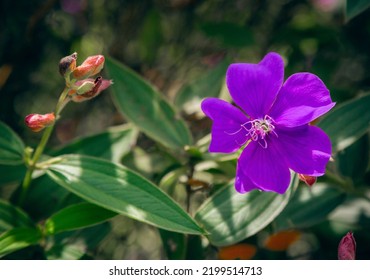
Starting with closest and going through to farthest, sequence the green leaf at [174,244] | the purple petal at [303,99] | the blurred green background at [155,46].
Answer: the purple petal at [303,99], the green leaf at [174,244], the blurred green background at [155,46]

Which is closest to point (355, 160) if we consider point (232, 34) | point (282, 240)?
point (282, 240)

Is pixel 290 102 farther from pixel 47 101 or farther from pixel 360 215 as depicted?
pixel 47 101

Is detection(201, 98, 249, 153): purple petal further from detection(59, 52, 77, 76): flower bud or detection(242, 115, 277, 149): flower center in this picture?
detection(59, 52, 77, 76): flower bud

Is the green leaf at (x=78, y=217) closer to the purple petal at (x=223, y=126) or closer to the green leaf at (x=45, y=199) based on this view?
the green leaf at (x=45, y=199)

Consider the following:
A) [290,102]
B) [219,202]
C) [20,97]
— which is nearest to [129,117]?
[219,202]

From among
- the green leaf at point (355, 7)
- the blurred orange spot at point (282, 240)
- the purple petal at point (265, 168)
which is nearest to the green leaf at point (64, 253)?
the purple petal at point (265, 168)

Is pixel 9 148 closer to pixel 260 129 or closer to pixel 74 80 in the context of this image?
pixel 74 80
